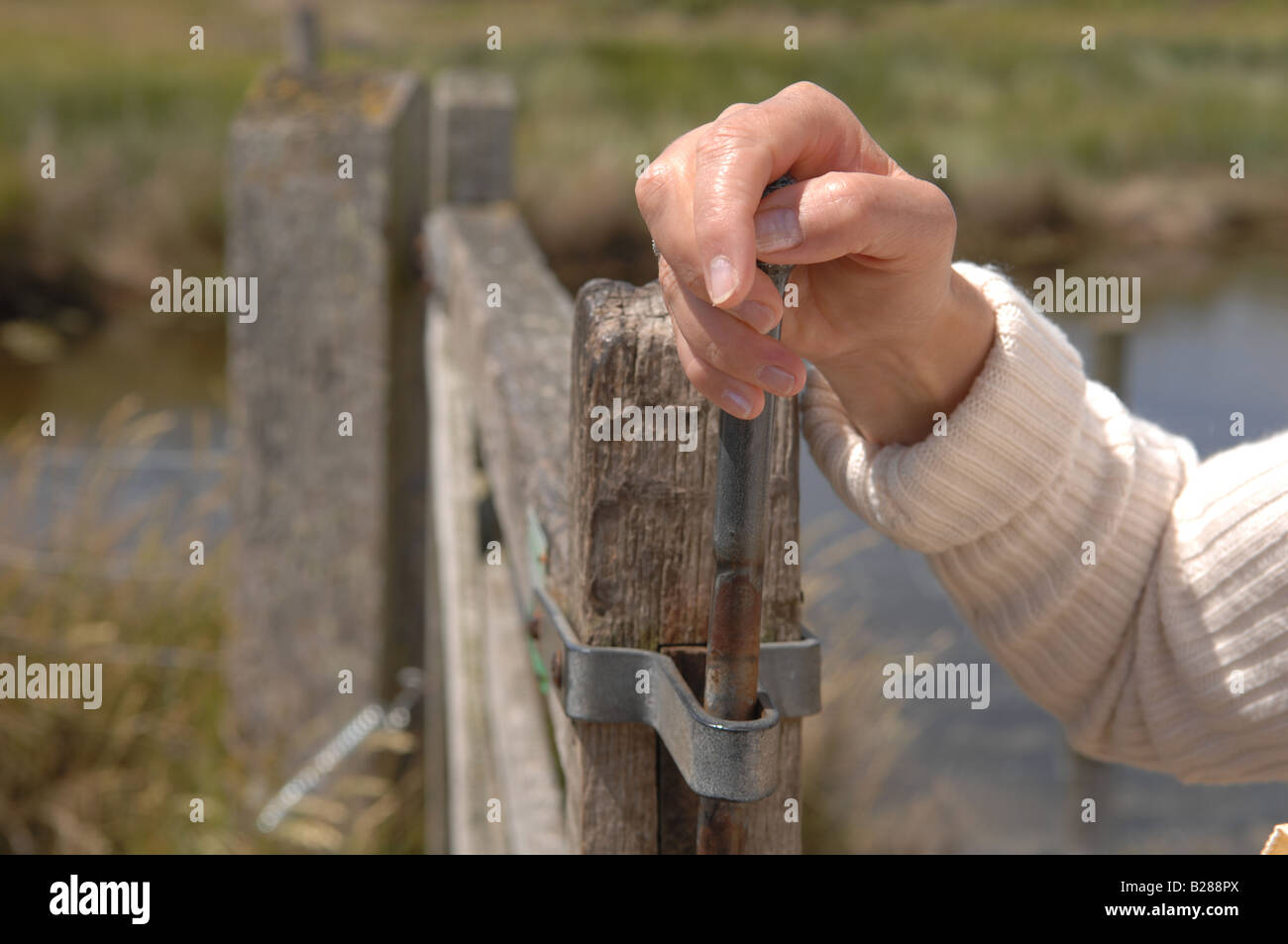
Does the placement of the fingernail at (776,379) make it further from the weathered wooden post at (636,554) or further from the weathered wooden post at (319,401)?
the weathered wooden post at (319,401)

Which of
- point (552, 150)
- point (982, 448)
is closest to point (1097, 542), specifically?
point (982, 448)

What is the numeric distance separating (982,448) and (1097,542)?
14cm

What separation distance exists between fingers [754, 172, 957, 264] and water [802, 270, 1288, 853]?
1.96 metres

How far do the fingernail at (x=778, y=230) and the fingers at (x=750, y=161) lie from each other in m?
0.02

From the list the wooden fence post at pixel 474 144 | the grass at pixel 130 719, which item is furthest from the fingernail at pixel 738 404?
the wooden fence post at pixel 474 144

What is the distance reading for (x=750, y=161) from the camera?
0.49 meters

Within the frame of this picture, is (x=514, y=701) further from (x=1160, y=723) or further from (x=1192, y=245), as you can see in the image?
(x=1192, y=245)

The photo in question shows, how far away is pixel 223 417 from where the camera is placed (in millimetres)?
6223

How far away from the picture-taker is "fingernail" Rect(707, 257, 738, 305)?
1.52 feet

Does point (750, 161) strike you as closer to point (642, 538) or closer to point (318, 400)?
point (642, 538)

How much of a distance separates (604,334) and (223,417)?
596 centimetres

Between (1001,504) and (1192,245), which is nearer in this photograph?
(1001,504)

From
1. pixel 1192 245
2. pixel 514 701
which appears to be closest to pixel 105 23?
pixel 1192 245

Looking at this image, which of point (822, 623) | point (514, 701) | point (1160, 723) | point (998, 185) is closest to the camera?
point (1160, 723)
